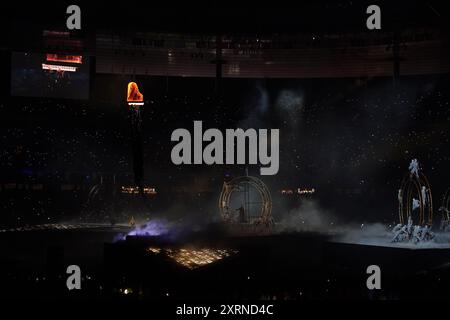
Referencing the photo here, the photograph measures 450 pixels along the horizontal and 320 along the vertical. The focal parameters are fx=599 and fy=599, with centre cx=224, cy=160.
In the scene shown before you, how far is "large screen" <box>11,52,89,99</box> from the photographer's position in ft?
62.8

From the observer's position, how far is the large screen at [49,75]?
1914 cm

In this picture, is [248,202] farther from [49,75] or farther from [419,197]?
[49,75]

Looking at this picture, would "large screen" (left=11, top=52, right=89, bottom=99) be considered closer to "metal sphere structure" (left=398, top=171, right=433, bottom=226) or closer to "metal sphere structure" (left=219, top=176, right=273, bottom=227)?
"metal sphere structure" (left=219, top=176, right=273, bottom=227)

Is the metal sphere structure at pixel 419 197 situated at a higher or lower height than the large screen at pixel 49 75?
lower

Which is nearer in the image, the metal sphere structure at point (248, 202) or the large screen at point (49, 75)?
the metal sphere structure at point (248, 202)

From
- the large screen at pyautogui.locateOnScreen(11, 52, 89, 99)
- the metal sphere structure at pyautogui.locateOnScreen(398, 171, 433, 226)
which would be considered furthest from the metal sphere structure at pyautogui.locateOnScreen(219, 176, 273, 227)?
the large screen at pyautogui.locateOnScreen(11, 52, 89, 99)

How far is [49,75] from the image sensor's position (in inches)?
771

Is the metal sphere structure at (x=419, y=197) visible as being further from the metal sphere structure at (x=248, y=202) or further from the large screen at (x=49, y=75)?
the large screen at (x=49, y=75)

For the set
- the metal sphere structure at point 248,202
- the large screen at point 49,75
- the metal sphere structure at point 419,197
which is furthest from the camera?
the large screen at point 49,75

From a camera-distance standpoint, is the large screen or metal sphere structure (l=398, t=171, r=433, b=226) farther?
the large screen

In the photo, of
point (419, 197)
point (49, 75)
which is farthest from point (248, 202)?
point (49, 75)

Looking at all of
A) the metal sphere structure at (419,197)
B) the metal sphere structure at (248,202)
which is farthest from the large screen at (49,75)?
the metal sphere structure at (419,197)

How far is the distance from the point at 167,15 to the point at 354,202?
10.7 meters

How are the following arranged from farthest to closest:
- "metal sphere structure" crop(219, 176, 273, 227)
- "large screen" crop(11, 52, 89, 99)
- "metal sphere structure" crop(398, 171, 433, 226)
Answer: "large screen" crop(11, 52, 89, 99), "metal sphere structure" crop(219, 176, 273, 227), "metal sphere structure" crop(398, 171, 433, 226)
